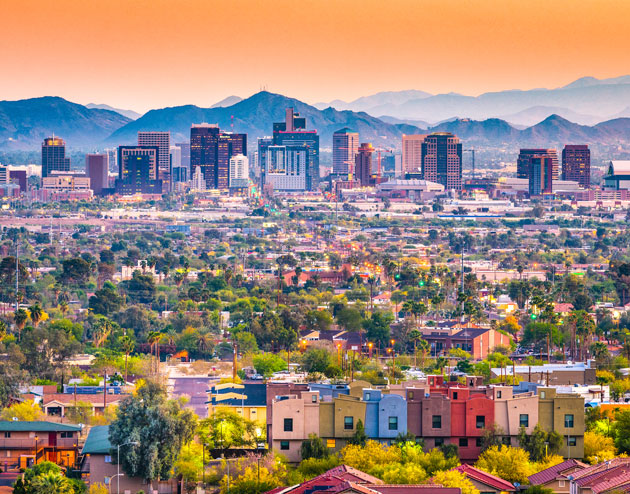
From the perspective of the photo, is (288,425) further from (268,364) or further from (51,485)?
(268,364)

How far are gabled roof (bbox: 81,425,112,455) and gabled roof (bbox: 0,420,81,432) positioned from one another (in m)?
1.36

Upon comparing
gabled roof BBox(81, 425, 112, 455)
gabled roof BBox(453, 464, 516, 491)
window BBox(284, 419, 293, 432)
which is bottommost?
gabled roof BBox(81, 425, 112, 455)

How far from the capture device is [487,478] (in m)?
41.8

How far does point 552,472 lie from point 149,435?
11.7 m

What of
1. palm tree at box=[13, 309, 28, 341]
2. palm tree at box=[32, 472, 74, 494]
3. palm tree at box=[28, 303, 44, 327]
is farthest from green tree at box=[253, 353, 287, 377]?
palm tree at box=[32, 472, 74, 494]

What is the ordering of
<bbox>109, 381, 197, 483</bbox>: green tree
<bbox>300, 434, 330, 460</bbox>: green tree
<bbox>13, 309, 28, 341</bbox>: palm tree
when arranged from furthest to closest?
<bbox>13, 309, 28, 341</bbox>: palm tree → <bbox>300, 434, 330, 460</bbox>: green tree → <bbox>109, 381, 197, 483</bbox>: green tree

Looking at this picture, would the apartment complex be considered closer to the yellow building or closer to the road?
the yellow building

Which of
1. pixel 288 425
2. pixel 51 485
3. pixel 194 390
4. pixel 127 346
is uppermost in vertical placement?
pixel 288 425

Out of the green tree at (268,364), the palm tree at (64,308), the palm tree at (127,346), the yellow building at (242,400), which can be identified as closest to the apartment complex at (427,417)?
the yellow building at (242,400)

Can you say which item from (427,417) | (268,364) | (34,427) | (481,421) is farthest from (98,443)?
(268,364)

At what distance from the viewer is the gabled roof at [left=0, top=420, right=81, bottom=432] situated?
52.2 m

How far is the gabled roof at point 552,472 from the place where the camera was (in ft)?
140

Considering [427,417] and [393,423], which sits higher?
[427,417]

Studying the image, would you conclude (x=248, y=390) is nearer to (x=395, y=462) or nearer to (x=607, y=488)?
(x=395, y=462)
